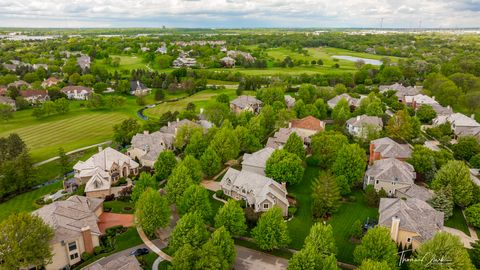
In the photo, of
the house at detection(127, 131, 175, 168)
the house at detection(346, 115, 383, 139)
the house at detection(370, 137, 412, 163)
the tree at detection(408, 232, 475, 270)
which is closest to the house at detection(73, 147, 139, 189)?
the house at detection(127, 131, 175, 168)

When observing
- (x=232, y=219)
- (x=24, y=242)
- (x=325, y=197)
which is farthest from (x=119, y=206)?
(x=325, y=197)

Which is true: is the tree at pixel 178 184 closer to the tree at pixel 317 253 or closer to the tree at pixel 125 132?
the tree at pixel 317 253

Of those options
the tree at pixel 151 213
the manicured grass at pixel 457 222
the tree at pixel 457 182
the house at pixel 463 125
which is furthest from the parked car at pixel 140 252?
the house at pixel 463 125

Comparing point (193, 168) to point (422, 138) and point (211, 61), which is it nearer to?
point (422, 138)

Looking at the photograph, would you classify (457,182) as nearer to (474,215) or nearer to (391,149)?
(474,215)

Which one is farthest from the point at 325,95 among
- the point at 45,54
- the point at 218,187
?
the point at 45,54

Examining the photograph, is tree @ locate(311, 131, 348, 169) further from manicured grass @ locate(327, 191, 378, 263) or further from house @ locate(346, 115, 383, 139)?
house @ locate(346, 115, 383, 139)
